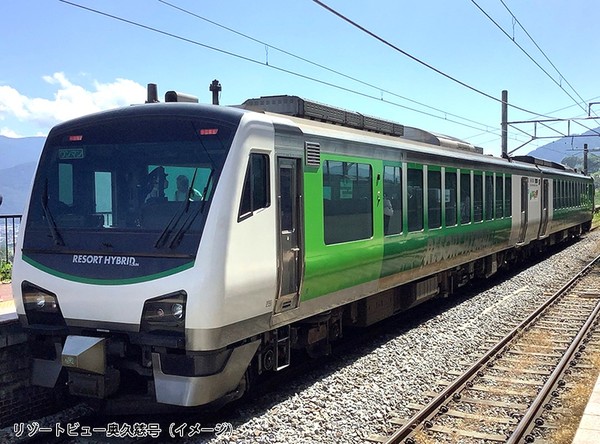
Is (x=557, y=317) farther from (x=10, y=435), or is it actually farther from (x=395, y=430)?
(x=10, y=435)

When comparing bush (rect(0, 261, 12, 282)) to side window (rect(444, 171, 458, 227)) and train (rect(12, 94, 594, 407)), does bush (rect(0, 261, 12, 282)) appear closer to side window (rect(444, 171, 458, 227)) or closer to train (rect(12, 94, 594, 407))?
train (rect(12, 94, 594, 407))

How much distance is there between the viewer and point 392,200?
9414 mm

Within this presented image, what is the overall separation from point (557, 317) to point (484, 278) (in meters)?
4.14

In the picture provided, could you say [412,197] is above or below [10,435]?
above

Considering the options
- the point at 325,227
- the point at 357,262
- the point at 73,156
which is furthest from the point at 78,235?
the point at 357,262

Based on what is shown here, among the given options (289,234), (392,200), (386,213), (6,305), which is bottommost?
(6,305)

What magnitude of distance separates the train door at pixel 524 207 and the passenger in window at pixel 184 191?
13.4m

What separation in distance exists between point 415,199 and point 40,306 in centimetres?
600

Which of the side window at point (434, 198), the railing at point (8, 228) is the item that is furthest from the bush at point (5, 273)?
the side window at point (434, 198)

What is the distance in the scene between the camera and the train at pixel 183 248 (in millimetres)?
5625

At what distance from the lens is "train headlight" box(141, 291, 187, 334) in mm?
5547

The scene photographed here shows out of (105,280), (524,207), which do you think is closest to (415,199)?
(105,280)

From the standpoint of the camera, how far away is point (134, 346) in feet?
19.1

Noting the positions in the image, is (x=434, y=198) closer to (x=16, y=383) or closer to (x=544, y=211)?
(x=16, y=383)
